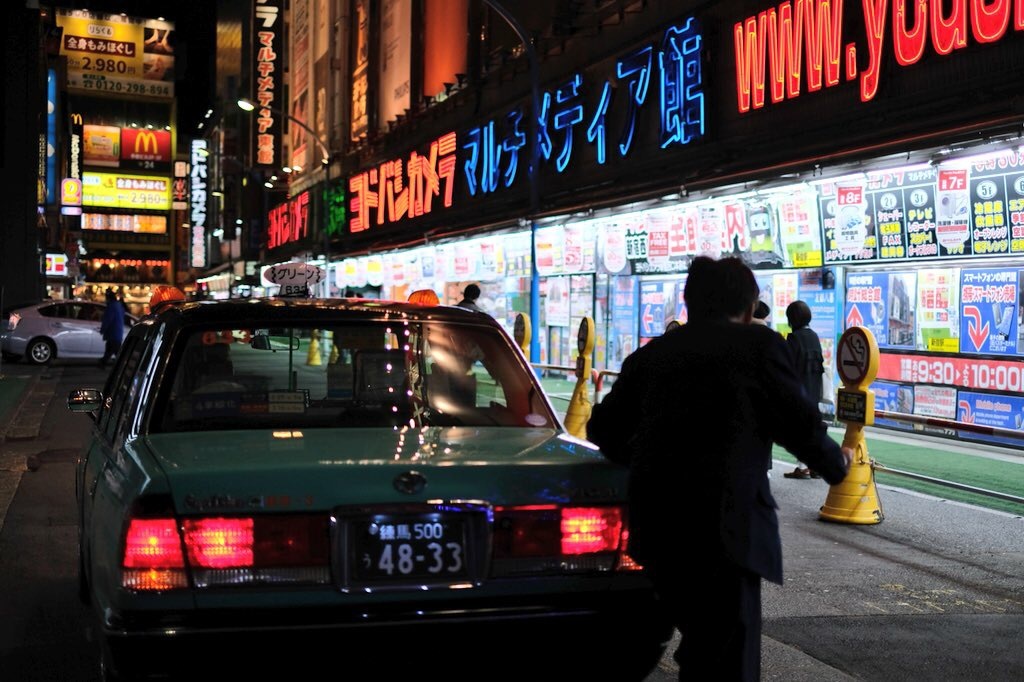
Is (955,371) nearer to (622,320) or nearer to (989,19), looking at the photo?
(989,19)

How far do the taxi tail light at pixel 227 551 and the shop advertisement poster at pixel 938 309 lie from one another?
38.1ft

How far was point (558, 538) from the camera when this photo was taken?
383 centimetres

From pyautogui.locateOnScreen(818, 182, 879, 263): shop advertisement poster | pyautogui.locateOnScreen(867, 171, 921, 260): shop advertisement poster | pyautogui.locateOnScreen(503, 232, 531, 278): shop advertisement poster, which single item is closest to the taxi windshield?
pyautogui.locateOnScreen(867, 171, 921, 260): shop advertisement poster

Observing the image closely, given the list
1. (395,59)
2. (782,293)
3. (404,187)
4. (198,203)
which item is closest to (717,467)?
(782,293)

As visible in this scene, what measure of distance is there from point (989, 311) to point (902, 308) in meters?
1.33

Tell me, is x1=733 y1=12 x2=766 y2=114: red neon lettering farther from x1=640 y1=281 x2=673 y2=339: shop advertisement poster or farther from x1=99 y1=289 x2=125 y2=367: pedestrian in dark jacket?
x1=99 y1=289 x2=125 y2=367: pedestrian in dark jacket

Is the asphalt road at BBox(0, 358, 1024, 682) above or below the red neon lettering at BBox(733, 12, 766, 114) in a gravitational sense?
below

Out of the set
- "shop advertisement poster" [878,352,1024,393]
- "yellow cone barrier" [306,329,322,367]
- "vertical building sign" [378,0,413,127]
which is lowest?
"shop advertisement poster" [878,352,1024,393]

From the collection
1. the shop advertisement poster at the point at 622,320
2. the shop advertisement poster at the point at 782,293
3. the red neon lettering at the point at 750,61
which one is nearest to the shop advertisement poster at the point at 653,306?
the shop advertisement poster at the point at 622,320

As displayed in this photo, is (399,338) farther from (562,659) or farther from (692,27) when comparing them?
(692,27)

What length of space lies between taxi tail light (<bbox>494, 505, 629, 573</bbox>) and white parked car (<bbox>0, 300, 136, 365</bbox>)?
2729cm

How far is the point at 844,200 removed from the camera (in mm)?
14531

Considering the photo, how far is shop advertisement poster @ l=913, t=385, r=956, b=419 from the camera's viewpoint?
13.7m

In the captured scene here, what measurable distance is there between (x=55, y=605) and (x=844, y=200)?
431 inches
